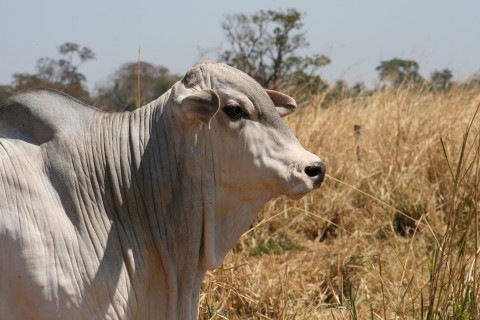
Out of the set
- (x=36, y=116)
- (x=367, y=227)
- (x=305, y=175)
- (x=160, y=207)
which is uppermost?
(x=36, y=116)

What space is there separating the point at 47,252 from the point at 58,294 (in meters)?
0.13

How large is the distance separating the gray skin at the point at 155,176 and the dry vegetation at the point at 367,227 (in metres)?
0.75

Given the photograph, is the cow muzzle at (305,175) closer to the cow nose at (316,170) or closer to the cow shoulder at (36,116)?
the cow nose at (316,170)

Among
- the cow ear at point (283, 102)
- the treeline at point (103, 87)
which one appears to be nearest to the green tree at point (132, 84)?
the treeline at point (103, 87)

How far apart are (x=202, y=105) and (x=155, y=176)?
293 mm

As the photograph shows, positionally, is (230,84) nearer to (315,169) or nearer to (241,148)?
(241,148)

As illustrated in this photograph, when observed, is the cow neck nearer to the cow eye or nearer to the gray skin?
the gray skin

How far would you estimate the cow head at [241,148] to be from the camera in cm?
271

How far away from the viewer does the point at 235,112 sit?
273cm

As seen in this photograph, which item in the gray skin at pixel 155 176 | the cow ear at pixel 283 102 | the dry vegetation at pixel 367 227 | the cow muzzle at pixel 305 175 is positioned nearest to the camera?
the gray skin at pixel 155 176

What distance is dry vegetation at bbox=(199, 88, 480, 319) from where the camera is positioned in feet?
13.2

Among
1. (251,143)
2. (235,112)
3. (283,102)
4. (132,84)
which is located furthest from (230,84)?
(132,84)

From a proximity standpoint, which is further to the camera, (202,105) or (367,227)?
(367,227)

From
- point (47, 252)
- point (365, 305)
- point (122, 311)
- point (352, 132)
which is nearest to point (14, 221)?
point (47, 252)
